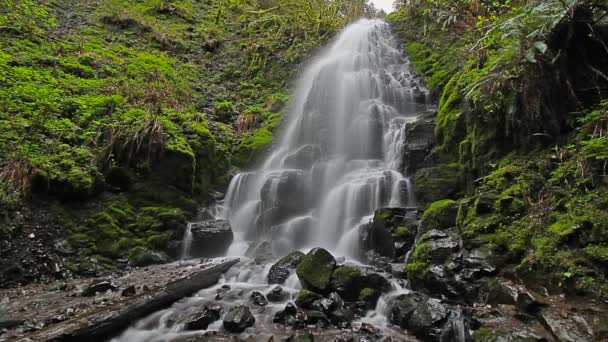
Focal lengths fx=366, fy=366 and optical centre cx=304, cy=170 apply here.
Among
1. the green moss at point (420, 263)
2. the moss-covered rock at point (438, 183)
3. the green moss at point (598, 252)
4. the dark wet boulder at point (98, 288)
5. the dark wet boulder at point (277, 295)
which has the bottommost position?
the dark wet boulder at point (277, 295)

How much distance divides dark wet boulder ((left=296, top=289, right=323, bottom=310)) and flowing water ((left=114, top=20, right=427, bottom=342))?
0.39m

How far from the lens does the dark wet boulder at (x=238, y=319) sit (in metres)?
4.90

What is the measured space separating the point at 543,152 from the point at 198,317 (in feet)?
19.1

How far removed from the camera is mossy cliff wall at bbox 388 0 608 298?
14.5 feet

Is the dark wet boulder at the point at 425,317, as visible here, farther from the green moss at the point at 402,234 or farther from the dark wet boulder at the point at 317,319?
the green moss at the point at 402,234

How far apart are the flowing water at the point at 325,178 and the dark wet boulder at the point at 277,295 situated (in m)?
0.16

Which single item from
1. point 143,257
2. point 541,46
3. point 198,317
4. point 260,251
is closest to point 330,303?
point 198,317

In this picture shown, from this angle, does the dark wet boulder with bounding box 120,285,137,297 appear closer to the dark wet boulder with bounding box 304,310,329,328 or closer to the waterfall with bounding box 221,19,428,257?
the dark wet boulder with bounding box 304,310,329,328

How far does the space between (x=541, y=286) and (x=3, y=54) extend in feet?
44.7

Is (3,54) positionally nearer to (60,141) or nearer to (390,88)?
(60,141)

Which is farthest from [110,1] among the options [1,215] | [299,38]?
[1,215]

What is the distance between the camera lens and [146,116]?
9.47 metres

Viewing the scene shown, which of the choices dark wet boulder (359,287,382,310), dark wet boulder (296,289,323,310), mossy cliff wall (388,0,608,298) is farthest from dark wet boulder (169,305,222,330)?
mossy cliff wall (388,0,608,298)

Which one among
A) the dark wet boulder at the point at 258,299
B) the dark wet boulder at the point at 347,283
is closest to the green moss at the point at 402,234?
the dark wet boulder at the point at 347,283
